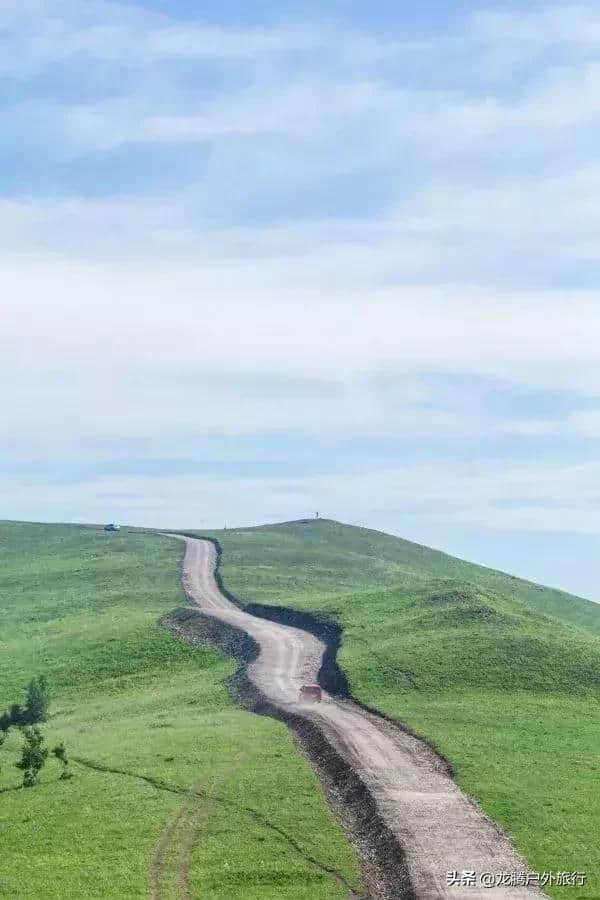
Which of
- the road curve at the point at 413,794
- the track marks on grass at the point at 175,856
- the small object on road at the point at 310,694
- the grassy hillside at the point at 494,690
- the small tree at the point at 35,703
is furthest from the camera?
the small object on road at the point at 310,694

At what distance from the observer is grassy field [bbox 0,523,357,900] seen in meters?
41.9

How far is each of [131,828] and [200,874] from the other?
22.2ft

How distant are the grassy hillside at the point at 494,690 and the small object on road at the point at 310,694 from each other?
3180 millimetres

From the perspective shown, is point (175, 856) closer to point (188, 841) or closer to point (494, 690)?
point (188, 841)

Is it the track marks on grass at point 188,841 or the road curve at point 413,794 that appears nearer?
the track marks on grass at point 188,841

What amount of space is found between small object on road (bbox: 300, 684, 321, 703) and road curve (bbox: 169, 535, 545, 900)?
64cm

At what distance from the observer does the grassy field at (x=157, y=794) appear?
137 ft

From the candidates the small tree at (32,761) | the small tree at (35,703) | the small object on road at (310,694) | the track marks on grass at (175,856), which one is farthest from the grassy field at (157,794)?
the small object on road at (310,694)

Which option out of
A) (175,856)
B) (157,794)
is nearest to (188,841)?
(175,856)

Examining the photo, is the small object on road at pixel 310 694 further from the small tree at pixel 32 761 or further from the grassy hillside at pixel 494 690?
the small tree at pixel 32 761

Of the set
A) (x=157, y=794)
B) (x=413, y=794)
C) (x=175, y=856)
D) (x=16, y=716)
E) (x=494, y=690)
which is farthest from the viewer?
(x=494, y=690)

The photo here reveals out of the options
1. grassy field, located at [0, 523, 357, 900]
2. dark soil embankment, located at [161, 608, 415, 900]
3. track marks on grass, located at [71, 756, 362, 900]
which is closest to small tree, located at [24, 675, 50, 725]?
grassy field, located at [0, 523, 357, 900]

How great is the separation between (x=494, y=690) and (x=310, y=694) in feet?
46.9

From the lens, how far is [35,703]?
75.9 metres
